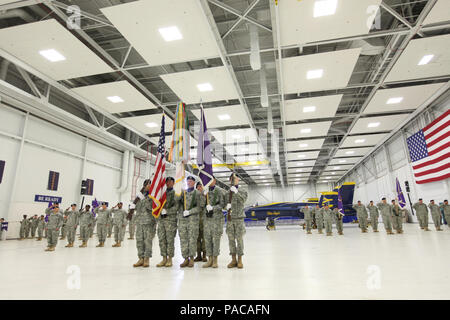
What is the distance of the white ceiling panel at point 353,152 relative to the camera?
1863cm

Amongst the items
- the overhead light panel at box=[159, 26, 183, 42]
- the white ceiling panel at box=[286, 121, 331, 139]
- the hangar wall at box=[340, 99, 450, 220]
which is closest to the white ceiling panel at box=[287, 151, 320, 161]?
the white ceiling panel at box=[286, 121, 331, 139]

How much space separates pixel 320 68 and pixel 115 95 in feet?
25.2

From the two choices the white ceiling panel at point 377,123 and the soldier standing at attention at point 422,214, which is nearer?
the soldier standing at attention at point 422,214

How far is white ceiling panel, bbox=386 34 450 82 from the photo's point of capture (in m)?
6.89

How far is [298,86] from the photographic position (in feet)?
29.6

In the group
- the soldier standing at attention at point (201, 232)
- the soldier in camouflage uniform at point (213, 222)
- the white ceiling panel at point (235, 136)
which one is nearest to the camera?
the soldier in camouflage uniform at point (213, 222)

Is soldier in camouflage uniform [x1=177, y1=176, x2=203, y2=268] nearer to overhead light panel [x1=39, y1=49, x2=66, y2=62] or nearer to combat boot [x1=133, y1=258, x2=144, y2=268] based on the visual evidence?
combat boot [x1=133, y1=258, x2=144, y2=268]

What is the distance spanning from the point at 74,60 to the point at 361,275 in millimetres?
9044

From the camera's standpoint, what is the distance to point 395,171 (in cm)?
1706

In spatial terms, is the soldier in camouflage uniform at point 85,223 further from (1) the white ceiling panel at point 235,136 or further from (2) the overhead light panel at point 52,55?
(1) the white ceiling panel at point 235,136

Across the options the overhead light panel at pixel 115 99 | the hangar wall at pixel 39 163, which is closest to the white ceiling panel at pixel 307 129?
the overhead light panel at pixel 115 99

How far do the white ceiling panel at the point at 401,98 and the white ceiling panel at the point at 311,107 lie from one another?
172 centimetres

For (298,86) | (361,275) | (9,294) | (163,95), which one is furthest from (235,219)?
(163,95)

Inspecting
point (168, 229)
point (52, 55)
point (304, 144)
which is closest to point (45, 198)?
point (52, 55)
